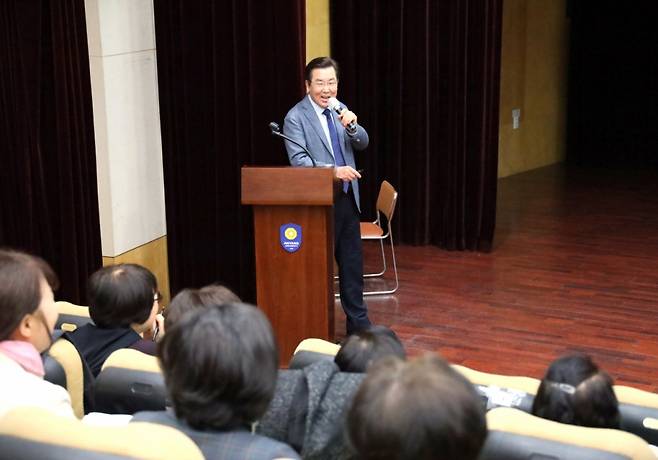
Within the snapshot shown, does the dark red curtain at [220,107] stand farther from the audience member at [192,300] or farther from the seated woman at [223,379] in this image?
the seated woman at [223,379]

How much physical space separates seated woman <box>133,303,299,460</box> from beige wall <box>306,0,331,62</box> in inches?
202

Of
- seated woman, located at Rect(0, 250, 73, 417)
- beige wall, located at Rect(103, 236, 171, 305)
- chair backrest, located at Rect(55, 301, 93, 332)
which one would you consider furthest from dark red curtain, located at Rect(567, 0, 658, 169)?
seated woman, located at Rect(0, 250, 73, 417)

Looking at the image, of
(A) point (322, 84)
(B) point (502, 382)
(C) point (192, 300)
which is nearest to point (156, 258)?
(A) point (322, 84)

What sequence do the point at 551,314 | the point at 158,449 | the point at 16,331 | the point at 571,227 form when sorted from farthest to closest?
the point at 571,227 → the point at 551,314 → the point at 16,331 → the point at 158,449

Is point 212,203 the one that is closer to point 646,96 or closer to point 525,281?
point 525,281

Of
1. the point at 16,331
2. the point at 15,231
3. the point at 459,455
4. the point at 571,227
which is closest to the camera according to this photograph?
the point at 459,455

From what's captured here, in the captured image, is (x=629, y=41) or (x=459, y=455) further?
(x=629, y=41)

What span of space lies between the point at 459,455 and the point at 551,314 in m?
4.22

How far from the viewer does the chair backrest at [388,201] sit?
562cm

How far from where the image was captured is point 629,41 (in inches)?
418

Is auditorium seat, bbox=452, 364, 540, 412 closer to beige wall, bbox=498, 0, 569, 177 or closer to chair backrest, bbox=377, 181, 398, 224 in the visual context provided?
chair backrest, bbox=377, 181, 398, 224

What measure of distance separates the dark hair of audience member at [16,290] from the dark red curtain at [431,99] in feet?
16.7

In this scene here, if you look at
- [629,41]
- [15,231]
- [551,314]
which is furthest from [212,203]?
[629,41]

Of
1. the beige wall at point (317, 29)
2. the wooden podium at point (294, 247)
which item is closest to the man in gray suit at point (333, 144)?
the wooden podium at point (294, 247)
